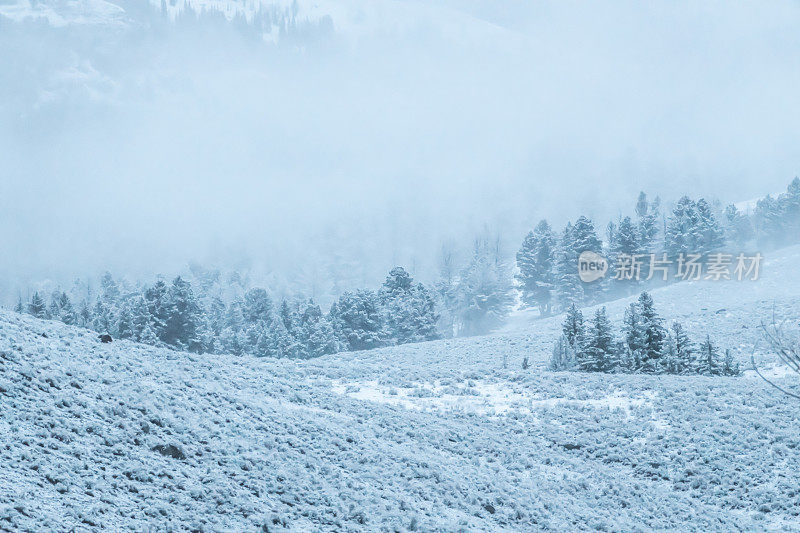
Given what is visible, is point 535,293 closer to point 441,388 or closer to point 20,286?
point 441,388

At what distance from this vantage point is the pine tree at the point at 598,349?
4206 cm

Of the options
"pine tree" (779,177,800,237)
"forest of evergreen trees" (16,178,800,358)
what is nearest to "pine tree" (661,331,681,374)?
"forest of evergreen trees" (16,178,800,358)

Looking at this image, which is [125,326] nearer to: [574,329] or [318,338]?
[318,338]

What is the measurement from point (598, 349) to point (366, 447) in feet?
80.0

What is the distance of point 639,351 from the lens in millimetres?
41781

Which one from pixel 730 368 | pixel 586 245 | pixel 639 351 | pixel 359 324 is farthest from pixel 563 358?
pixel 586 245

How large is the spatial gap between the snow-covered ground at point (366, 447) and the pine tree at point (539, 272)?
4819cm

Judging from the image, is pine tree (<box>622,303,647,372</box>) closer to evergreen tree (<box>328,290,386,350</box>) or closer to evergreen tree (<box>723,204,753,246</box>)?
evergreen tree (<box>328,290,386,350</box>)

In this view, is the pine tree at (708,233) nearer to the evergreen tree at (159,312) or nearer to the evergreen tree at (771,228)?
the evergreen tree at (771,228)

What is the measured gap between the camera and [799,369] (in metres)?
11.5

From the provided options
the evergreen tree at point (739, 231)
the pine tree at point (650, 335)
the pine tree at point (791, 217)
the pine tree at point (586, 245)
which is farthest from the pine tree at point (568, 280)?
the pine tree at point (650, 335)

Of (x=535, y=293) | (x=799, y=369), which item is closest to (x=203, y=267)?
(x=535, y=293)

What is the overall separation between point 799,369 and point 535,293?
74.8 metres

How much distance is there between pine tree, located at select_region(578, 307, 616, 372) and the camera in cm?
4206
